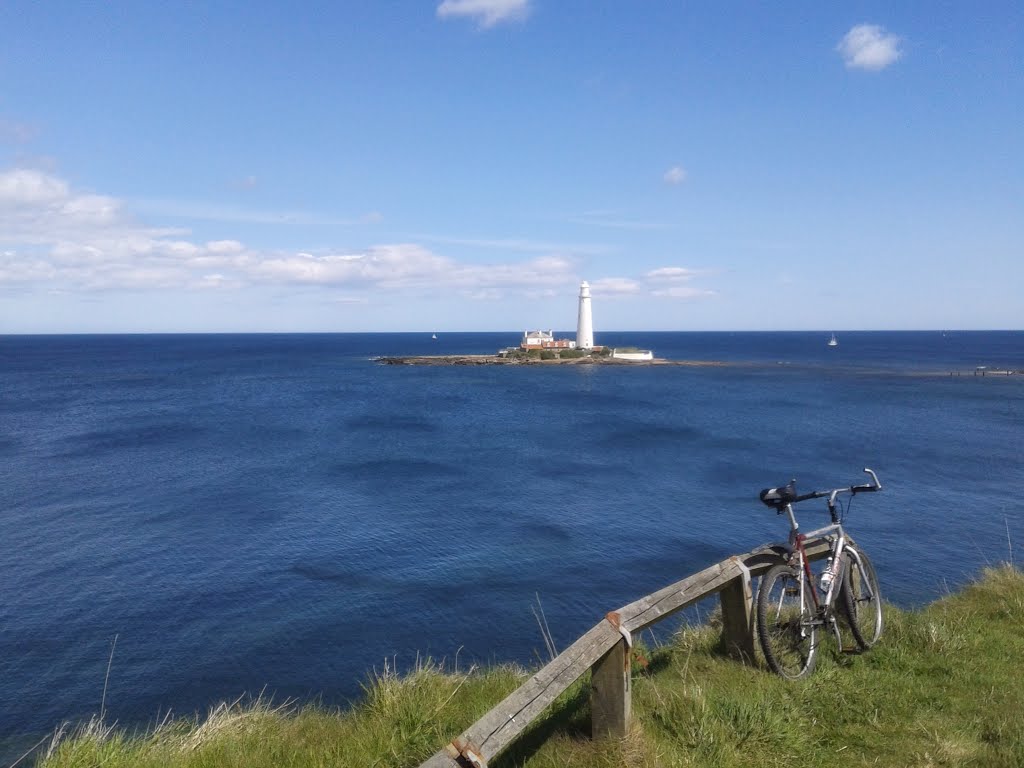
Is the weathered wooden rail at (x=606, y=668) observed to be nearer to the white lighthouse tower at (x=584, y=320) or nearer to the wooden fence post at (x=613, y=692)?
the wooden fence post at (x=613, y=692)

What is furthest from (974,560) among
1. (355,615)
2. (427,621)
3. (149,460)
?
(149,460)

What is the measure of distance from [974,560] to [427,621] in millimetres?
15623

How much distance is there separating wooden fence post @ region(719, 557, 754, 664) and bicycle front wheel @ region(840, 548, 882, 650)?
3.66 feet

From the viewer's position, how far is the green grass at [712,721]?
18.4 feet

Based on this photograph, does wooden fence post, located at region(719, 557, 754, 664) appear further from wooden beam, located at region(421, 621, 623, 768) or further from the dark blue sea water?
the dark blue sea water

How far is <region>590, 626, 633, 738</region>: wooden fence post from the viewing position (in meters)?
5.47

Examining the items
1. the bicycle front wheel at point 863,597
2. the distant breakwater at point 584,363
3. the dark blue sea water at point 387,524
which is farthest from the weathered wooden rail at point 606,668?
the distant breakwater at point 584,363

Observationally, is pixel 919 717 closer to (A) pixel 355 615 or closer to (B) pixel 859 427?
(A) pixel 355 615

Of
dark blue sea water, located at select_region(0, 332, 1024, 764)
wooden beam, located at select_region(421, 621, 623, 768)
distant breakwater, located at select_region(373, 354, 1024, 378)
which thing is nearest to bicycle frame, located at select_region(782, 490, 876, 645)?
wooden beam, located at select_region(421, 621, 623, 768)

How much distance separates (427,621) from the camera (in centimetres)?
1784

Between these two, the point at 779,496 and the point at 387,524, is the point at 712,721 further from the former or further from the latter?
the point at 387,524

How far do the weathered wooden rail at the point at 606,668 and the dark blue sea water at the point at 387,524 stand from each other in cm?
993

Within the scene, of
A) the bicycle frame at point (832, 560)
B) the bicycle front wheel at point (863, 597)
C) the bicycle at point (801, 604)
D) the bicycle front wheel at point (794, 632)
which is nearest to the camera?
the bicycle at point (801, 604)

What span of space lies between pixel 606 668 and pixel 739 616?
224 centimetres
